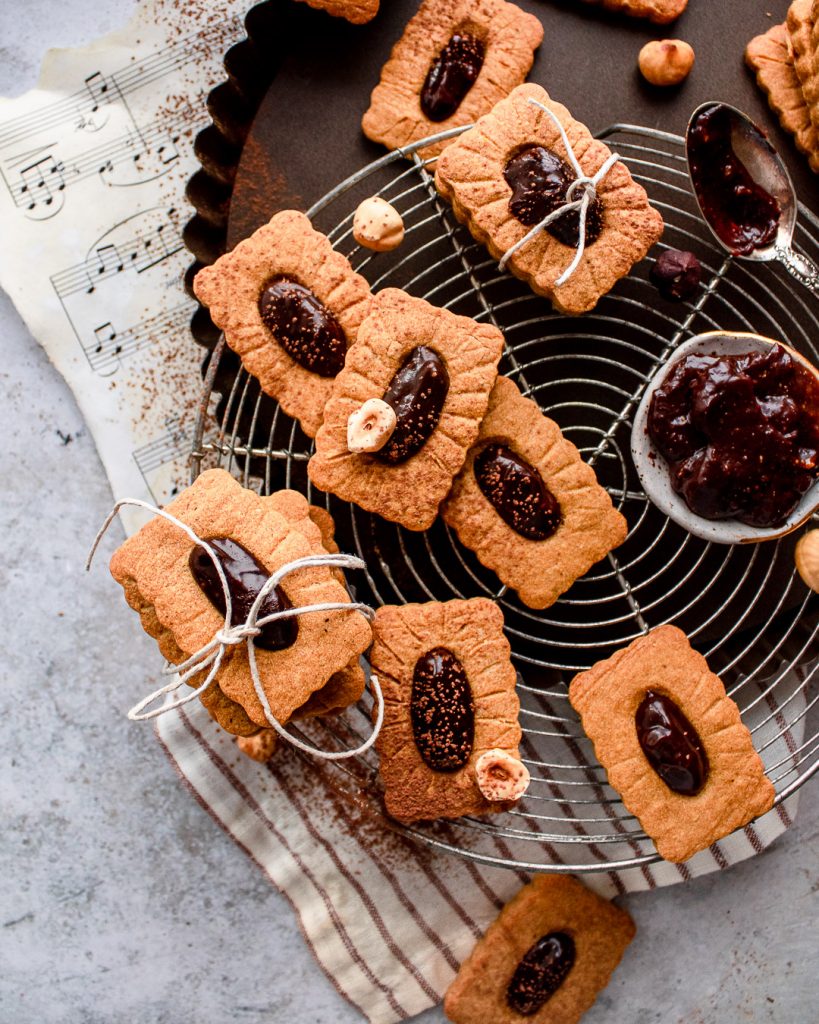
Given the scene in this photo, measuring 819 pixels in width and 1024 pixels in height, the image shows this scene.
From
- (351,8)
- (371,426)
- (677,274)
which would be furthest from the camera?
(351,8)

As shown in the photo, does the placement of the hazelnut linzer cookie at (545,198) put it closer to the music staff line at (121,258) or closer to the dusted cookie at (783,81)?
the dusted cookie at (783,81)

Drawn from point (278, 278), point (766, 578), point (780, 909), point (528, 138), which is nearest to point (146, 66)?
point (278, 278)

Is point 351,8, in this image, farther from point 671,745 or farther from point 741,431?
point 671,745

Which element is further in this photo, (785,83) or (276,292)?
(785,83)

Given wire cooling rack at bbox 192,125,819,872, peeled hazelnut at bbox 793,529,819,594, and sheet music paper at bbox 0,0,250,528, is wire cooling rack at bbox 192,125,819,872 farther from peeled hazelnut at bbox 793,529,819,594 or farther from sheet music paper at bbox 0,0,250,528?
sheet music paper at bbox 0,0,250,528

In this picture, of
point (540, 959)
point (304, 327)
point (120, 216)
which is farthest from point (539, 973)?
point (120, 216)
